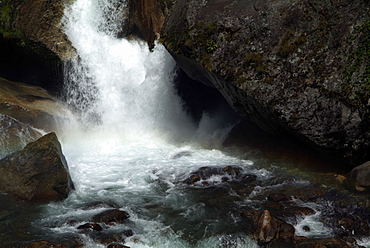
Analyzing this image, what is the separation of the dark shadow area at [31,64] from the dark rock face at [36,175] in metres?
8.16

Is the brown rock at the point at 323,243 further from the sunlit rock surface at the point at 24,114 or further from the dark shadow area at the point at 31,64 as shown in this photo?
the dark shadow area at the point at 31,64

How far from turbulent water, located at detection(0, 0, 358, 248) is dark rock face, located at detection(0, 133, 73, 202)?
17.0 inches

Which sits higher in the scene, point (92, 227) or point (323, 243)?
point (323, 243)

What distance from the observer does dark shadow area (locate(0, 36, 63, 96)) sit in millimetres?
16891

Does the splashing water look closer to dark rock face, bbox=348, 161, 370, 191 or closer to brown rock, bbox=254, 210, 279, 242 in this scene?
brown rock, bbox=254, 210, 279, 242

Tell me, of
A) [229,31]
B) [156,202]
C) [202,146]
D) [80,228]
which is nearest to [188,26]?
[229,31]

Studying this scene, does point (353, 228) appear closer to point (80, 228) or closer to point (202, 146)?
point (80, 228)

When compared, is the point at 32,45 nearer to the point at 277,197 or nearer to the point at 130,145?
the point at 130,145

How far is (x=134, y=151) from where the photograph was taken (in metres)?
13.7

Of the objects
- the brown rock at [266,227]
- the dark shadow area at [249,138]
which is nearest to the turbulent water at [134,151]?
the brown rock at [266,227]

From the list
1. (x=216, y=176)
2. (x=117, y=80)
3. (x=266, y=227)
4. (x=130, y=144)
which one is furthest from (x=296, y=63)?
(x=117, y=80)

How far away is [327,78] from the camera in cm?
1014

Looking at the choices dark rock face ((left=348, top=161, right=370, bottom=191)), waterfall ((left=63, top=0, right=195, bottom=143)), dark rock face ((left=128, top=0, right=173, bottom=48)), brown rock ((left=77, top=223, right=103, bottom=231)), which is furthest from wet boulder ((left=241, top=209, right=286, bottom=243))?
dark rock face ((left=128, top=0, right=173, bottom=48))

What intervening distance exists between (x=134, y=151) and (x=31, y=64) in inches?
288
